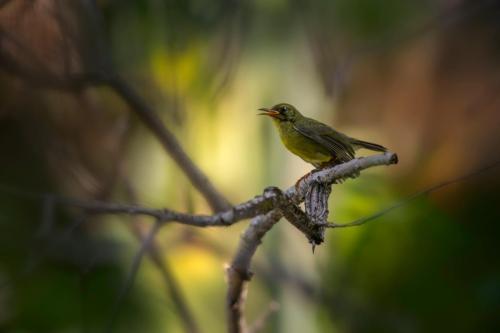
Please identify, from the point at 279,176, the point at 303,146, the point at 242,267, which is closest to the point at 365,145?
the point at 303,146

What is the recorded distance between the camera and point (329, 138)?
3.65 metres

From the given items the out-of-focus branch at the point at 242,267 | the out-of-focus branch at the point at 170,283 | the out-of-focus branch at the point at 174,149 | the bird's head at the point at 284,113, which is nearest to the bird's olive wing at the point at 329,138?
the bird's head at the point at 284,113

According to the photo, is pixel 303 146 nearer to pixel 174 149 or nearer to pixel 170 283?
pixel 174 149

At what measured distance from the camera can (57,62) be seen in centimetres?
524

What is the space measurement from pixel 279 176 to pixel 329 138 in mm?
3332

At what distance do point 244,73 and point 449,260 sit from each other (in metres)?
2.67

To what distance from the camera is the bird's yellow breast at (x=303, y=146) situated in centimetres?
367

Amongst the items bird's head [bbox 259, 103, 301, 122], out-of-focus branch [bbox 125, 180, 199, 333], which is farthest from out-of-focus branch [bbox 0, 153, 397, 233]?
bird's head [bbox 259, 103, 301, 122]

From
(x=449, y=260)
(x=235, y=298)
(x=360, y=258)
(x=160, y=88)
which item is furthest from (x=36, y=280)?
(x=235, y=298)

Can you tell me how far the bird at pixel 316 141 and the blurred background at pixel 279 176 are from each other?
2183 millimetres

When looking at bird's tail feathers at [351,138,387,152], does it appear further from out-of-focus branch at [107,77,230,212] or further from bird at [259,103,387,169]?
out-of-focus branch at [107,77,230,212]

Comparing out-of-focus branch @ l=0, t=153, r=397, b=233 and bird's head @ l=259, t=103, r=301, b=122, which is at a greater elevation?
bird's head @ l=259, t=103, r=301, b=122

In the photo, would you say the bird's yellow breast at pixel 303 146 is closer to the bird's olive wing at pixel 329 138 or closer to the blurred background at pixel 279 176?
the bird's olive wing at pixel 329 138

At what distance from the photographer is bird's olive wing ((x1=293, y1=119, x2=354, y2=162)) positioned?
3.46 m
